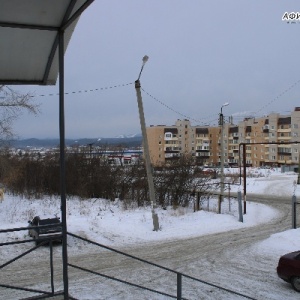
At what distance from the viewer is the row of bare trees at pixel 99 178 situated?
25.5 metres

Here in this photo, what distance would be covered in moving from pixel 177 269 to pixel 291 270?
365cm

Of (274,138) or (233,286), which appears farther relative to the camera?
(274,138)

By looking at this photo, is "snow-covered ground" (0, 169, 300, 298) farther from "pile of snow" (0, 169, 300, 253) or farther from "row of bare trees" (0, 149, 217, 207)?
"row of bare trees" (0, 149, 217, 207)

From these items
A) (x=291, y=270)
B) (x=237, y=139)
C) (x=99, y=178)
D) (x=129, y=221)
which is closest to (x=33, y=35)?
(x=291, y=270)

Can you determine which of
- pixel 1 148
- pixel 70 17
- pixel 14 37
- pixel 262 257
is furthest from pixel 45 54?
pixel 1 148

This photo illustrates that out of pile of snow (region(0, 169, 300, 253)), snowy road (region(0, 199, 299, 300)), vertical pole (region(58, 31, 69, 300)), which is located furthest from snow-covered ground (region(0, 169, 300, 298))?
vertical pole (region(58, 31, 69, 300))

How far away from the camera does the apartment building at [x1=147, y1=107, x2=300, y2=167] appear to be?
9243cm

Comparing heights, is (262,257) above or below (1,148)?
below

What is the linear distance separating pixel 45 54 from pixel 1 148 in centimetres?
2170

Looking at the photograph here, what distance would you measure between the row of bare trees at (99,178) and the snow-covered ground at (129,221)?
1639mm

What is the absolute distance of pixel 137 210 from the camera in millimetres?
21891

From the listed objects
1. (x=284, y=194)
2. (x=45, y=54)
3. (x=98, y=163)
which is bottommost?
(x=284, y=194)

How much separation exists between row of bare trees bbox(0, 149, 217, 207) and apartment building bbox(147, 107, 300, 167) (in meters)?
62.1

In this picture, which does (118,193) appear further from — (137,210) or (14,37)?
(14,37)
